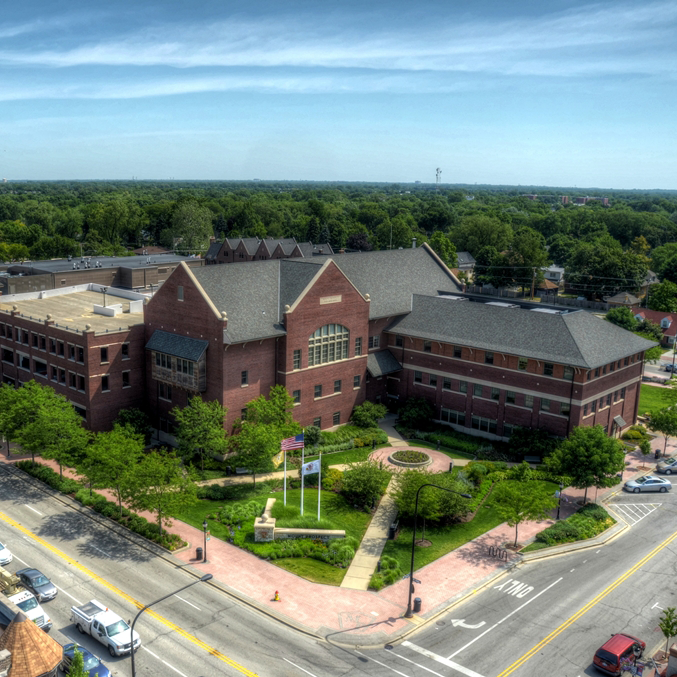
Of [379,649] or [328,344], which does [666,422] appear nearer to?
[328,344]

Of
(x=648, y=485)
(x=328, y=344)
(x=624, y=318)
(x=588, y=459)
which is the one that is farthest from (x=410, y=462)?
(x=624, y=318)

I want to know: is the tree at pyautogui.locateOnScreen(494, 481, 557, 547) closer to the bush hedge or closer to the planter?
the planter

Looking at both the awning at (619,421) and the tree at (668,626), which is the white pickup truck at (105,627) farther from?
the awning at (619,421)

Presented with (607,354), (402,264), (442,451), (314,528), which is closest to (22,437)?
(314,528)

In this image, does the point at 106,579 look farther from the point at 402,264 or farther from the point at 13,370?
the point at 402,264

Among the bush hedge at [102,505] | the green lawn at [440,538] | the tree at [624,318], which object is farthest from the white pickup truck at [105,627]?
the tree at [624,318]
